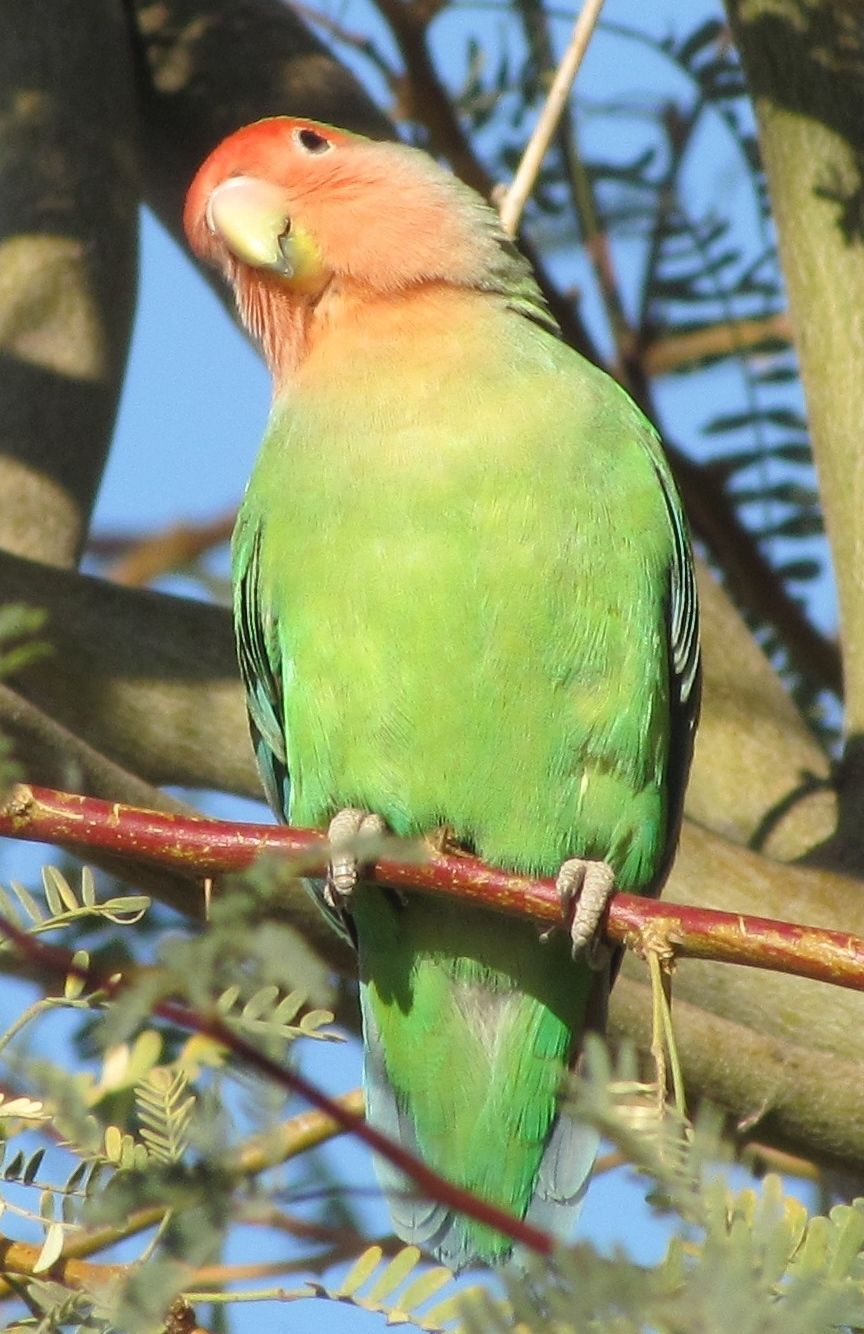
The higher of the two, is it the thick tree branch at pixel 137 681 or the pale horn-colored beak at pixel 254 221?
the pale horn-colored beak at pixel 254 221

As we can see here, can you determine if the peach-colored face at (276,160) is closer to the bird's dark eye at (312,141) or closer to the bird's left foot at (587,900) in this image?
the bird's dark eye at (312,141)

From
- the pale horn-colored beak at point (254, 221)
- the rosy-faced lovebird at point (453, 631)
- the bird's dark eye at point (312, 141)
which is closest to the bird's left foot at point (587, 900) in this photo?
the rosy-faced lovebird at point (453, 631)

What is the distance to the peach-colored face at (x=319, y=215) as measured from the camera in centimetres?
339

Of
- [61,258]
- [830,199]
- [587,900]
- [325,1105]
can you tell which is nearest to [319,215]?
[61,258]

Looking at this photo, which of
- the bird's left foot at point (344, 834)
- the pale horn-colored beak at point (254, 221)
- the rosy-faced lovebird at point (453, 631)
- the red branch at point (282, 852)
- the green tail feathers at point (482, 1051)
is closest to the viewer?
the red branch at point (282, 852)

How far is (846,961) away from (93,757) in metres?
1.38

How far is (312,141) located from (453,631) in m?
1.16

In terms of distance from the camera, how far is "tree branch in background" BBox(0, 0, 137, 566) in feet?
12.5

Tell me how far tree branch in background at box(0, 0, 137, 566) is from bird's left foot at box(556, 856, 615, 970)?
146 centimetres

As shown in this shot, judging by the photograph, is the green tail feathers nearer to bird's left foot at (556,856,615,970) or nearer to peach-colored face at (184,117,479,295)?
bird's left foot at (556,856,615,970)

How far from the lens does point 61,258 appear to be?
4.09 metres

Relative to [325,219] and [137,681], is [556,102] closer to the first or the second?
[325,219]

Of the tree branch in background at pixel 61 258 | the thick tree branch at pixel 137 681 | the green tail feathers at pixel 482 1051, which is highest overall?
the tree branch in background at pixel 61 258

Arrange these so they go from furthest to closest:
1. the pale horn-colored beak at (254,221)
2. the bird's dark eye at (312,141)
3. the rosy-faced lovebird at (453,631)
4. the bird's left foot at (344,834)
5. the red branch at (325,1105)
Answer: the bird's dark eye at (312,141), the pale horn-colored beak at (254,221), the rosy-faced lovebird at (453,631), the bird's left foot at (344,834), the red branch at (325,1105)
